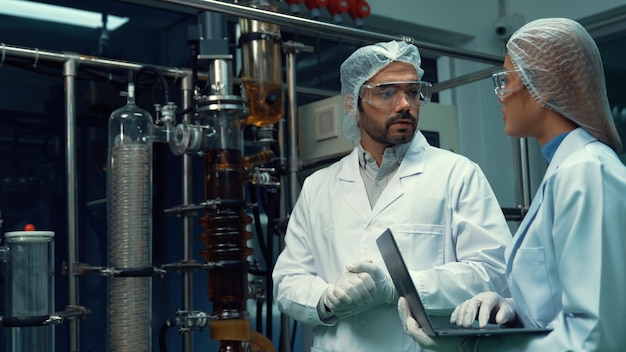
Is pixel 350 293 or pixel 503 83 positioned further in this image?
pixel 350 293

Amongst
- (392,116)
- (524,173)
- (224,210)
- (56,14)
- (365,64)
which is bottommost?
(224,210)

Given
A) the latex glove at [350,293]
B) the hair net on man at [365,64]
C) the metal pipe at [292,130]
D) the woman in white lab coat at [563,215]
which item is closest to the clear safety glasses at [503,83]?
the woman in white lab coat at [563,215]

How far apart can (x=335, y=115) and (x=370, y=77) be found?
1.82 feet

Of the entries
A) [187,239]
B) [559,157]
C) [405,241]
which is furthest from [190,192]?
[559,157]

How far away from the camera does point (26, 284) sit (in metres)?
1.75

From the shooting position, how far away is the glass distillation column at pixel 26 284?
1742 mm

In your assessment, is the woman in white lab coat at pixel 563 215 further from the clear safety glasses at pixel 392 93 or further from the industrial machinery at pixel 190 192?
the industrial machinery at pixel 190 192

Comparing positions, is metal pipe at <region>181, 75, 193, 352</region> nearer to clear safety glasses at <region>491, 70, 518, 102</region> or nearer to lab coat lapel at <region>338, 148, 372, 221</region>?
lab coat lapel at <region>338, 148, 372, 221</region>

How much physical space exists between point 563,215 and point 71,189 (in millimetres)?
1339

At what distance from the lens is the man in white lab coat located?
174 cm

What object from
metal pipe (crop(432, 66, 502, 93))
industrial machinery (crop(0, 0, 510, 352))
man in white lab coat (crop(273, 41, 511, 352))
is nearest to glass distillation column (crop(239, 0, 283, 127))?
industrial machinery (crop(0, 0, 510, 352))

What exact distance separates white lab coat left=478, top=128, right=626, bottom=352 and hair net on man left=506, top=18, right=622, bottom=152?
37 millimetres

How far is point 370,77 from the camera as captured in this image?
6.82 feet

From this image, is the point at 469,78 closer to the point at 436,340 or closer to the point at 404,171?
the point at 404,171
